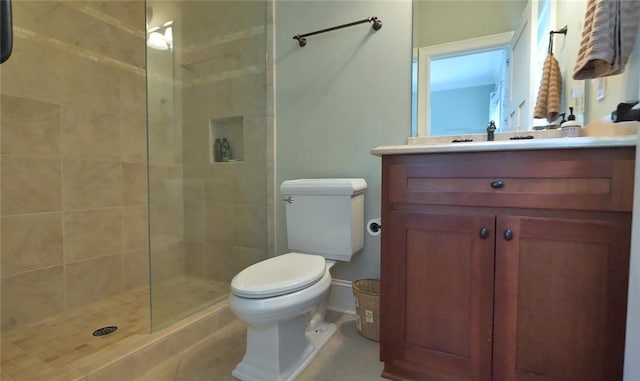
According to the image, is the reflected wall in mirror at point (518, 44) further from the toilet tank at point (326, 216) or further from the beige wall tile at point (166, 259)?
the beige wall tile at point (166, 259)

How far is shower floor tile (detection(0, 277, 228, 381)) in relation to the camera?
127 cm

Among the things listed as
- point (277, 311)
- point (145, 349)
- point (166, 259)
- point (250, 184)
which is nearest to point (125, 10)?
point (250, 184)

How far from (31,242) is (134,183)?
2.15 ft

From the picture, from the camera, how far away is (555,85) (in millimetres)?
1429

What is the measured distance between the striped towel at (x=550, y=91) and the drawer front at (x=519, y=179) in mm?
616

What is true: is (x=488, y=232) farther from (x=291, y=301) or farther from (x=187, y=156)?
(x=187, y=156)

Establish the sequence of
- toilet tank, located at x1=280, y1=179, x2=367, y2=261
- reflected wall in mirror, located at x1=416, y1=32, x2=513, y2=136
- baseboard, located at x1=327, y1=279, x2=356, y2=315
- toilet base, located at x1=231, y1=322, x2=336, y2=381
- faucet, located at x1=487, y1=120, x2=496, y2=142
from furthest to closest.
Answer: baseboard, located at x1=327, y1=279, x2=356, y2=315
toilet tank, located at x1=280, y1=179, x2=367, y2=261
reflected wall in mirror, located at x1=416, y1=32, x2=513, y2=136
faucet, located at x1=487, y1=120, x2=496, y2=142
toilet base, located at x1=231, y1=322, x2=336, y2=381

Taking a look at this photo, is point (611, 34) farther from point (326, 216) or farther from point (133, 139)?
point (133, 139)

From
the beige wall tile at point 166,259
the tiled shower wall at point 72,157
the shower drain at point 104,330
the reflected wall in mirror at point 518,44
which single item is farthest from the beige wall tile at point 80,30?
the reflected wall in mirror at point 518,44

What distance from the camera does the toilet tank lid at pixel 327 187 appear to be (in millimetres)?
1652

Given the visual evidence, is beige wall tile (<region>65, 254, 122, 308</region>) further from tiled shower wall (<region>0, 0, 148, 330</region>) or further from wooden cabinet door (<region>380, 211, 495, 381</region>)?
wooden cabinet door (<region>380, 211, 495, 381</region>)

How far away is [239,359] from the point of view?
1447 mm

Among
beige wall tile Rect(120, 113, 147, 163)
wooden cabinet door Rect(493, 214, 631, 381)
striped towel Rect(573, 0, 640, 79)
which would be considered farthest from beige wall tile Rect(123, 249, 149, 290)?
striped towel Rect(573, 0, 640, 79)

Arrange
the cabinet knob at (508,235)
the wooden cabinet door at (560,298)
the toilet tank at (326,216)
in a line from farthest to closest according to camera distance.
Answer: the toilet tank at (326,216), the cabinet knob at (508,235), the wooden cabinet door at (560,298)
